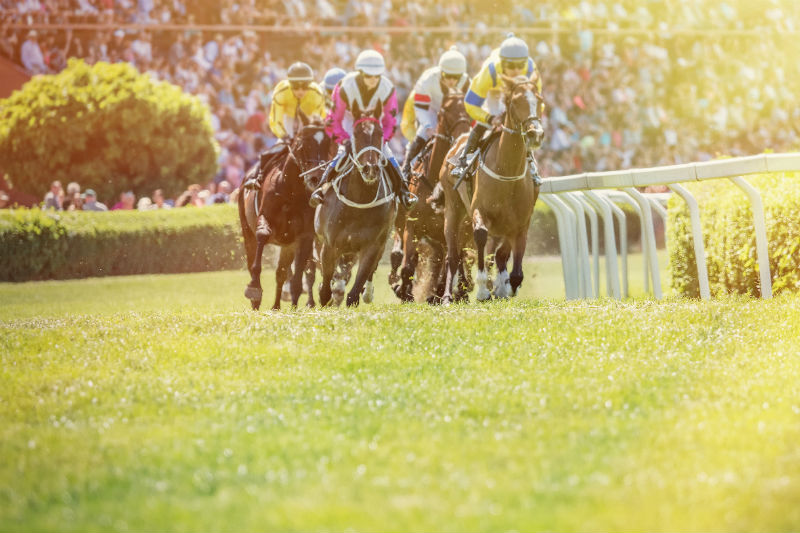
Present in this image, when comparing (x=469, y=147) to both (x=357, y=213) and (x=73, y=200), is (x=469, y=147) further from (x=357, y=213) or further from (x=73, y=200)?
(x=73, y=200)

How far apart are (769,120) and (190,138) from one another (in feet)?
51.7

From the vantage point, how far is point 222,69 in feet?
92.6

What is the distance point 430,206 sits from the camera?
510 inches

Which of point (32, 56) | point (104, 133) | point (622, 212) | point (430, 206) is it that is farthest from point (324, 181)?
point (32, 56)

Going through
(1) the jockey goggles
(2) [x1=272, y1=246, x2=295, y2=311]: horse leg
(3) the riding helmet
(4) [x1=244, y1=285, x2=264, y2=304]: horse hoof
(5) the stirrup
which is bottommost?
(4) [x1=244, y1=285, x2=264, y2=304]: horse hoof

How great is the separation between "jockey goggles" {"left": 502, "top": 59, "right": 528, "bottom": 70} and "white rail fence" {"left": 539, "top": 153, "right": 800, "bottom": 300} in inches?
47.9

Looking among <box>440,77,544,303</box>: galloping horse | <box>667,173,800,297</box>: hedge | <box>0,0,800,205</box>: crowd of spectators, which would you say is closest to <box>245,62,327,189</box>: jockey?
<box>440,77,544,303</box>: galloping horse

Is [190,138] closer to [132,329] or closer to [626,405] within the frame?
[132,329]

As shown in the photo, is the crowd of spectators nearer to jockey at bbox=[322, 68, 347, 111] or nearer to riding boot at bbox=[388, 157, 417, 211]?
jockey at bbox=[322, 68, 347, 111]

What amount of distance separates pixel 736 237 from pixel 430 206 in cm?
311

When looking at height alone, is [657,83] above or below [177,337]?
above

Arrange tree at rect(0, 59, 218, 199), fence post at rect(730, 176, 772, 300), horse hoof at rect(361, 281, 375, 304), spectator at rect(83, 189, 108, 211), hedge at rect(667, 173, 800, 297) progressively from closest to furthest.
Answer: fence post at rect(730, 176, 772, 300), hedge at rect(667, 173, 800, 297), horse hoof at rect(361, 281, 375, 304), spectator at rect(83, 189, 108, 211), tree at rect(0, 59, 218, 199)

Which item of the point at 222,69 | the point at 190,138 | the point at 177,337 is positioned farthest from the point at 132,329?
the point at 222,69

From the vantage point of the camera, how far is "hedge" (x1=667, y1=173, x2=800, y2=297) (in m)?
10.2
